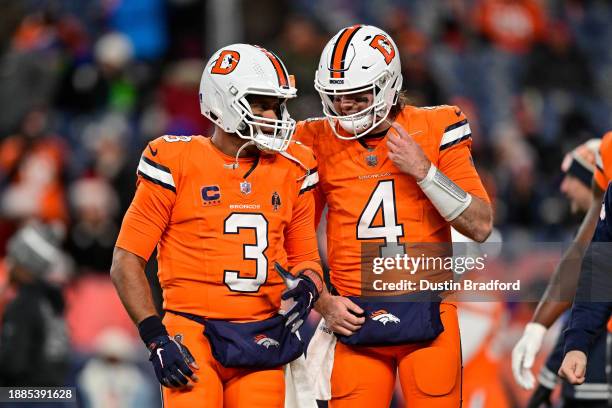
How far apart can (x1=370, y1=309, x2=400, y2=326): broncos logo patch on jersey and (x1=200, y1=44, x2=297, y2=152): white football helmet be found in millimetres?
765

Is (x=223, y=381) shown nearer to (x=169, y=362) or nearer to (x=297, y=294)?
(x=169, y=362)

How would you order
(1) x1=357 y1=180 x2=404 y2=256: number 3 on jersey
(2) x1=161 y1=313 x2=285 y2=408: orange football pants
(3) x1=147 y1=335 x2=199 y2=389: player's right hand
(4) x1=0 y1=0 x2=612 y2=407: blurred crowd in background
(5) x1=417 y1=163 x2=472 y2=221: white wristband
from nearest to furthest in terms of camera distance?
(3) x1=147 y1=335 x2=199 y2=389: player's right hand → (2) x1=161 y1=313 x2=285 y2=408: orange football pants → (5) x1=417 y1=163 x2=472 y2=221: white wristband → (1) x1=357 y1=180 x2=404 y2=256: number 3 on jersey → (4) x1=0 y1=0 x2=612 y2=407: blurred crowd in background

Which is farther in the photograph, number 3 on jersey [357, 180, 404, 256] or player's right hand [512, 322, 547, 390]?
player's right hand [512, 322, 547, 390]

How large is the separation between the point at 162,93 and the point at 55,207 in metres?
1.44

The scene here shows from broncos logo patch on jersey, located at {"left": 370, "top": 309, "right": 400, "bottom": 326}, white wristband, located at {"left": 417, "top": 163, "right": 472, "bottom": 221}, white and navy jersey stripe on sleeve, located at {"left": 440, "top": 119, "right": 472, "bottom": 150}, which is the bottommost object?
broncos logo patch on jersey, located at {"left": 370, "top": 309, "right": 400, "bottom": 326}

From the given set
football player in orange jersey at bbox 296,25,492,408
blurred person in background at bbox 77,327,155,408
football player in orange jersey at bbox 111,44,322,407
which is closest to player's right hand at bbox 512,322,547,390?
football player in orange jersey at bbox 296,25,492,408

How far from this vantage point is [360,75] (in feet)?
15.2

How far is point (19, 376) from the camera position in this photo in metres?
6.80

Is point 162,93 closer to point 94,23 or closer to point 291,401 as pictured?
point 94,23

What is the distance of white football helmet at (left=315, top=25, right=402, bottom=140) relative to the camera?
15.3 ft

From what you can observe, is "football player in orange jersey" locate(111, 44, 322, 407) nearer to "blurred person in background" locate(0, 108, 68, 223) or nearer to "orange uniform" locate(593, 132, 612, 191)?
"orange uniform" locate(593, 132, 612, 191)

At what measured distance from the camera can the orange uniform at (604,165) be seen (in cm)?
509

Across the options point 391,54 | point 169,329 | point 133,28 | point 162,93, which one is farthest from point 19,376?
point 133,28

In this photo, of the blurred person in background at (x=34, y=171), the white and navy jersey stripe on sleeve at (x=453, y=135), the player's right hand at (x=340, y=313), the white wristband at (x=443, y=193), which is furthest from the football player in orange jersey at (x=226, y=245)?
the blurred person in background at (x=34, y=171)
